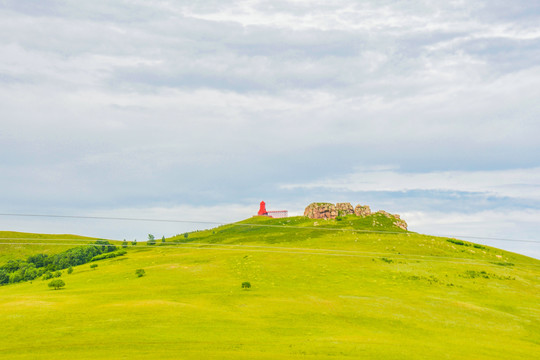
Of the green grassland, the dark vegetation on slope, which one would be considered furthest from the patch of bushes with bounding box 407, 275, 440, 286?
the dark vegetation on slope

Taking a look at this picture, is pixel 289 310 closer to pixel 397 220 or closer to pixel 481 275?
pixel 481 275

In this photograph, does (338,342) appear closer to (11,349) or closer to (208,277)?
(11,349)

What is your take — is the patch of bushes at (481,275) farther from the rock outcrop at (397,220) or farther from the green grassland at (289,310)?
the rock outcrop at (397,220)

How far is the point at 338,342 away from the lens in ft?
158

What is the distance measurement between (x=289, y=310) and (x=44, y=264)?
150932mm

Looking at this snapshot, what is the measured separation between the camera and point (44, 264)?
17988 cm

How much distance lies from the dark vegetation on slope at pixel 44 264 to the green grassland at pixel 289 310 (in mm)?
38496

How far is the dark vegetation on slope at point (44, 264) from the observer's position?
152125mm

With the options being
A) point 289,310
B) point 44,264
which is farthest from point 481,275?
point 44,264

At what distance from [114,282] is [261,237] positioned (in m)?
86.4

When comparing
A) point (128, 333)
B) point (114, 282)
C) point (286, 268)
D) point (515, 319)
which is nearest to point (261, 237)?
point (286, 268)

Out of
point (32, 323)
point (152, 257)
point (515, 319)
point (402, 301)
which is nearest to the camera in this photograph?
point (32, 323)

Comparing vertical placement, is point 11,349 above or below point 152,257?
below

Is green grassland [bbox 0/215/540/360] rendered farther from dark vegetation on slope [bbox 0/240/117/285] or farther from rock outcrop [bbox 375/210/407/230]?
rock outcrop [bbox 375/210/407/230]
